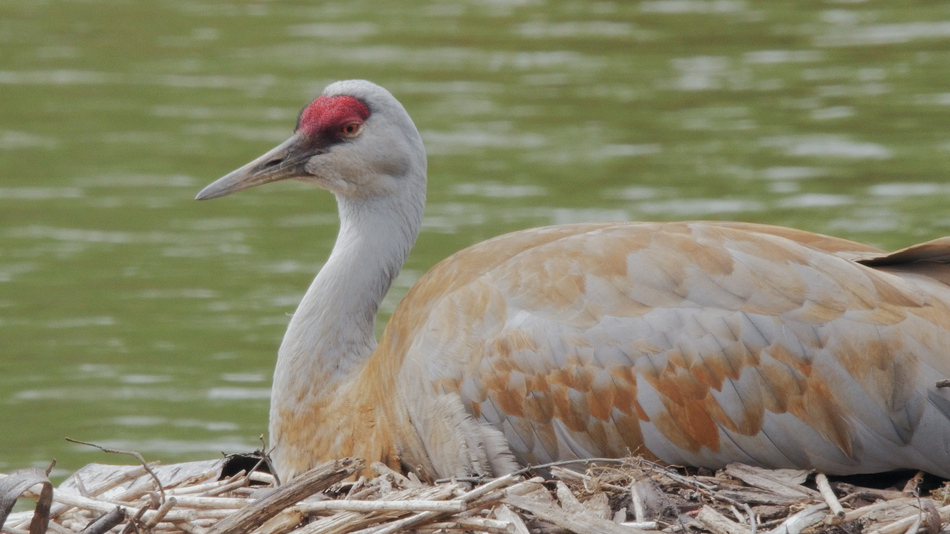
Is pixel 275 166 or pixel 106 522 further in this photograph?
pixel 275 166

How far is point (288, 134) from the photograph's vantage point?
41.9 ft

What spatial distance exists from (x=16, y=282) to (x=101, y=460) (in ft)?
7.64

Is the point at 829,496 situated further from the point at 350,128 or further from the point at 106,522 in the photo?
the point at 350,128

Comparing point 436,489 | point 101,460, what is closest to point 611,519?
point 436,489

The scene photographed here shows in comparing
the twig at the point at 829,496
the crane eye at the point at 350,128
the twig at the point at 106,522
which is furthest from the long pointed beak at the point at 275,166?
the twig at the point at 829,496

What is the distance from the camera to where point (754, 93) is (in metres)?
13.9

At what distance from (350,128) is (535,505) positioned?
2.03 metres

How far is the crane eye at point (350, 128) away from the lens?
6.06 m

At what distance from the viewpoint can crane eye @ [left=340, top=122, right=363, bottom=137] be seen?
6062mm

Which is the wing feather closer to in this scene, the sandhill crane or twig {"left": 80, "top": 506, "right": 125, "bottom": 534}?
the sandhill crane

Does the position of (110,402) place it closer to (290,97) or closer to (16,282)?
(16,282)

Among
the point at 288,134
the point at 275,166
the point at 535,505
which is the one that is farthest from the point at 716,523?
the point at 288,134

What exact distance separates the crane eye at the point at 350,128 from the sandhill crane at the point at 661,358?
28.4 inches

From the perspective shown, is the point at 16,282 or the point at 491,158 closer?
the point at 16,282
